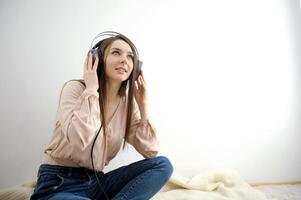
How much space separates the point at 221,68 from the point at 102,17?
68 cm

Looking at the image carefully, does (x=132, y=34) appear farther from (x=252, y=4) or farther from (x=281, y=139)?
(x=281, y=139)

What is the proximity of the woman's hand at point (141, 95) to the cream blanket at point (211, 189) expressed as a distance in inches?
14.9

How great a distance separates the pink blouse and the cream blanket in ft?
0.90

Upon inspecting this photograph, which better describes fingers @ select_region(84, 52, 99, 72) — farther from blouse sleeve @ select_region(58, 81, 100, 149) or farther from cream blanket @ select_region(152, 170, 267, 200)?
cream blanket @ select_region(152, 170, 267, 200)

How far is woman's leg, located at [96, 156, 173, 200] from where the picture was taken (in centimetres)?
84

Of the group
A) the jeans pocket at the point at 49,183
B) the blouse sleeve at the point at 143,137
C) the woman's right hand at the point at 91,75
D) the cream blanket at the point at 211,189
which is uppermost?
the woman's right hand at the point at 91,75

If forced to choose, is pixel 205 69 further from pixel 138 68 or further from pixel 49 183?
pixel 49 183

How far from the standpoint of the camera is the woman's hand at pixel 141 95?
3.35ft

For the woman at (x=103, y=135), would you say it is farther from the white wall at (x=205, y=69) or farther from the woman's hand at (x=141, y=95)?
the white wall at (x=205, y=69)

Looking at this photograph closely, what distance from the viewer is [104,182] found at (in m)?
0.91

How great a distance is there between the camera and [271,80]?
4.63 ft

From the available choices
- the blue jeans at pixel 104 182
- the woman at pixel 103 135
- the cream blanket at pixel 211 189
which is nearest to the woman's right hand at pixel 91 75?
the woman at pixel 103 135

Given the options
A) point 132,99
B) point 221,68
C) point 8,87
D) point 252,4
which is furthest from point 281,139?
point 8,87

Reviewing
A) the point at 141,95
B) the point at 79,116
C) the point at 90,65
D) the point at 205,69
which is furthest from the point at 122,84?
the point at 205,69
